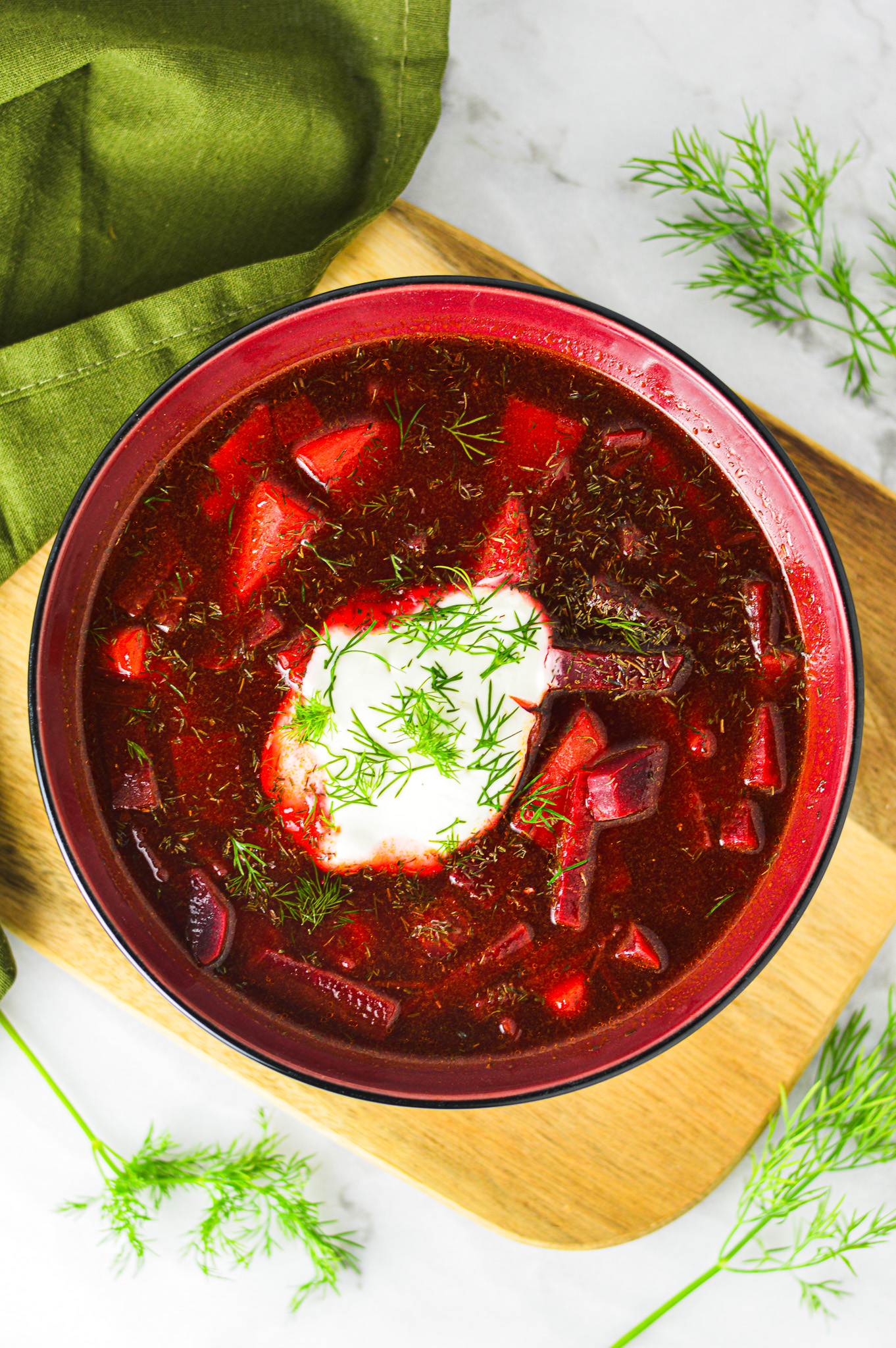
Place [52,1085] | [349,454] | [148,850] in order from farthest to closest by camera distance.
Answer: [52,1085] → [148,850] → [349,454]

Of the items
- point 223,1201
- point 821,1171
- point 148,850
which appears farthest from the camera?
point 223,1201

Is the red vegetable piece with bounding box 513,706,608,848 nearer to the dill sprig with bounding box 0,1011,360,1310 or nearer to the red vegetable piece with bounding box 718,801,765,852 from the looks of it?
the red vegetable piece with bounding box 718,801,765,852

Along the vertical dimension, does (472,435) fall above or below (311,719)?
above

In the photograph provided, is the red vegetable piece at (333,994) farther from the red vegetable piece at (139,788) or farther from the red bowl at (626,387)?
the red vegetable piece at (139,788)

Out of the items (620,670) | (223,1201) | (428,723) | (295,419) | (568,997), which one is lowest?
(223,1201)

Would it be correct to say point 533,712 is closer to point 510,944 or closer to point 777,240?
point 510,944

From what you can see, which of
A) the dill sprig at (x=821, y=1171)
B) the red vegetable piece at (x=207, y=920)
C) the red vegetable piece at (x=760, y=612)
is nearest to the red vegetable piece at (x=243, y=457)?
the red vegetable piece at (x=207, y=920)

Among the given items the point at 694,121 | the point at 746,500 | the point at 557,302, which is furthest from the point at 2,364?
the point at 694,121

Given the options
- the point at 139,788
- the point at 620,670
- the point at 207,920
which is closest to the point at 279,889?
the point at 207,920
